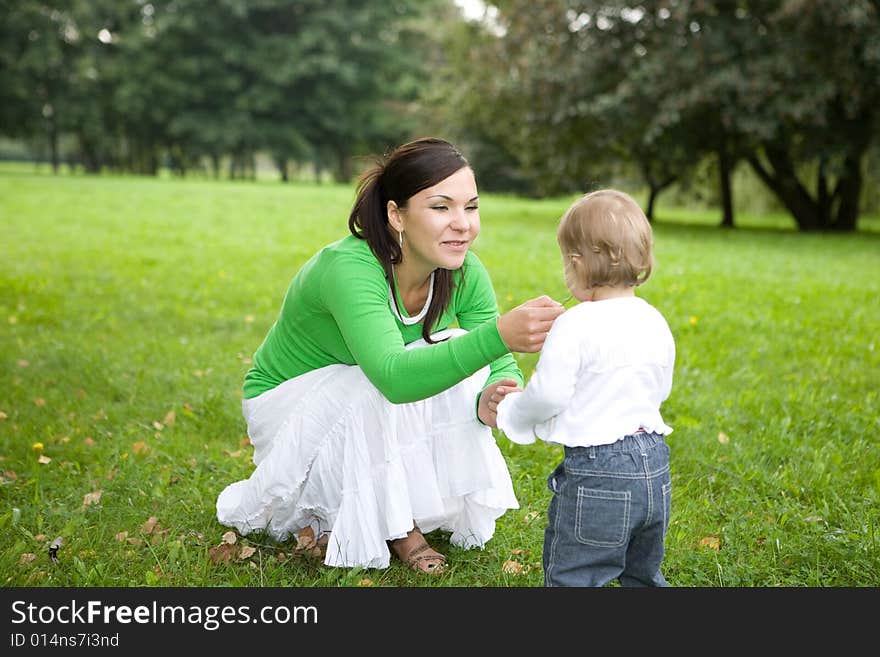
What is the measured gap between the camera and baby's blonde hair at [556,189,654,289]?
2.16 metres

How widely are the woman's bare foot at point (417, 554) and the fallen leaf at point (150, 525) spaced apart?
0.96m

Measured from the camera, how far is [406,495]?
9.38ft

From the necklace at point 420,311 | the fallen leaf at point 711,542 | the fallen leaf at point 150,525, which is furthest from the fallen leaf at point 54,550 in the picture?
the fallen leaf at point 711,542

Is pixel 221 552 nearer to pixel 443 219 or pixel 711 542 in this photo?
pixel 443 219

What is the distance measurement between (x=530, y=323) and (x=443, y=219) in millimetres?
609

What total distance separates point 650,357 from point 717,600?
0.89 meters

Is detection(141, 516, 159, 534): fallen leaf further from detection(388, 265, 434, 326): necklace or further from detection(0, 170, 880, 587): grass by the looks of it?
detection(388, 265, 434, 326): necklace

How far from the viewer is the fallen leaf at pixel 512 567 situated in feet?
9.91

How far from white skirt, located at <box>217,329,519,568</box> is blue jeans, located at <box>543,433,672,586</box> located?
0.63 metres


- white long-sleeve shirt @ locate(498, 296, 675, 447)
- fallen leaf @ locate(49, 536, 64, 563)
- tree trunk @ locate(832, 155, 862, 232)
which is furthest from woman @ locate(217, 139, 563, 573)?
tree trunk @ locate(832, 155, 862, 232)

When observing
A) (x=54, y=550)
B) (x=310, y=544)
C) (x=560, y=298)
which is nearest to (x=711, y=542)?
(x=310, y=544)

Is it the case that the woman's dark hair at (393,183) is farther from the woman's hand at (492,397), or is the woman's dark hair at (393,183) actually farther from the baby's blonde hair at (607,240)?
the baby's blonde hair at (607,240)

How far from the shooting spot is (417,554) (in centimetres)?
302

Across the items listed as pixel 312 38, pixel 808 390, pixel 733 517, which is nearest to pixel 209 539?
pixel 733 517
